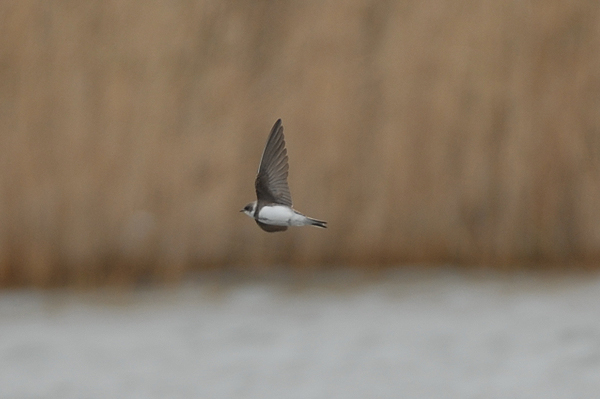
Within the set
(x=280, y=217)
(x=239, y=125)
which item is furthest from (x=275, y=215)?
(x=239, y=125)

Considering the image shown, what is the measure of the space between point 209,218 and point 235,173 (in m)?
0.15

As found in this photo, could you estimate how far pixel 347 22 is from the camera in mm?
2535

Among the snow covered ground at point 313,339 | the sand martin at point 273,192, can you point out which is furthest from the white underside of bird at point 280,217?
the snow covered ground at point 313,339

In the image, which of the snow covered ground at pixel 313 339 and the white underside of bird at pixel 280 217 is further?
the snow covered ground at pixel 313 339

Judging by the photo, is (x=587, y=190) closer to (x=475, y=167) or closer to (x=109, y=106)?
(x=475, y=167)

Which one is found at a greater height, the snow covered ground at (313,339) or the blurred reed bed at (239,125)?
the blurred reed bed at (239,125)

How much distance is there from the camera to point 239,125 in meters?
2.52

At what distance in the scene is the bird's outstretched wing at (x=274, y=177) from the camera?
3.85 feet

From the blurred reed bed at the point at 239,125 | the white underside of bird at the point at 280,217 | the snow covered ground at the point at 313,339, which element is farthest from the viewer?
the blurred reed bed at the point at 239,125

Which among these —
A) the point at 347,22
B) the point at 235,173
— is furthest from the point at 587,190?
the point at 235,173

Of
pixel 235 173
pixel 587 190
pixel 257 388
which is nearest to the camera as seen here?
pixel 257 388

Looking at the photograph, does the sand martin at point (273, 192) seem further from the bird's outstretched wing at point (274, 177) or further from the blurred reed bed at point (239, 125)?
the blurred reed bed at point (239, 125)

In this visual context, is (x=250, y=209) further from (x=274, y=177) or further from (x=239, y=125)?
(x=239, y=125)

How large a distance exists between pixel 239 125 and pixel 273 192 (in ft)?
4.44
